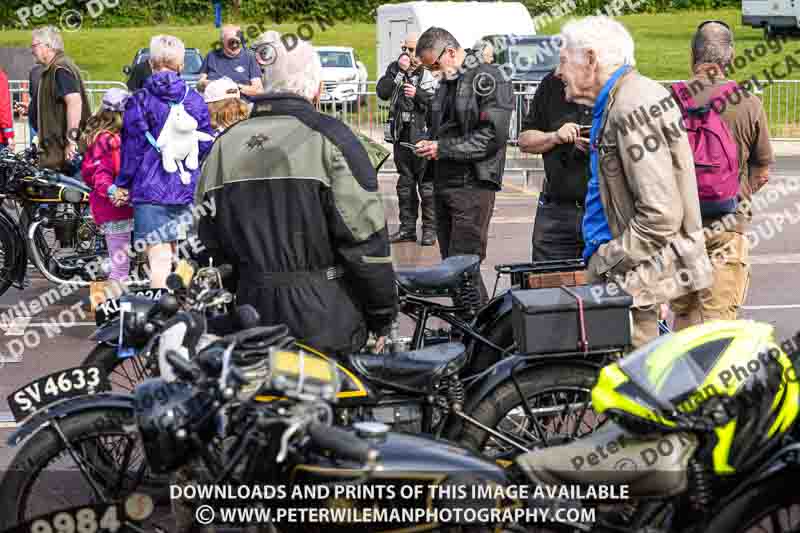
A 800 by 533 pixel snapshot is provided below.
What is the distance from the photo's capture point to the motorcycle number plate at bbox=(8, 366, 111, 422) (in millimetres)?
4578

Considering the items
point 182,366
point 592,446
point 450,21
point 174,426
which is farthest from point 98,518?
point 450,21

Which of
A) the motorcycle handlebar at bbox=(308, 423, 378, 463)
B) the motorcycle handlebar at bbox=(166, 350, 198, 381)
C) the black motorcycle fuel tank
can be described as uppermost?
the motorcycle handlebar at bbox=(166, 350, 198, 381)

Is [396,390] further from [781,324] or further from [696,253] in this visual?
[781,324]

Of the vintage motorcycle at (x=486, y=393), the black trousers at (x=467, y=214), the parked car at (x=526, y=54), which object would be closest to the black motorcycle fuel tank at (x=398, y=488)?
the vintage motorcycle at (x=486, y=393)

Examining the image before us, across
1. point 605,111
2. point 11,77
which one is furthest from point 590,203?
Answer: point 11,77

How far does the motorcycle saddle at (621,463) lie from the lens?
364cm

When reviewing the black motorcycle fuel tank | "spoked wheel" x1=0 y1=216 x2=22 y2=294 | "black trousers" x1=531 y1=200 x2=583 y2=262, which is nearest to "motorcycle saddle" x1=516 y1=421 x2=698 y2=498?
the black motorcycle fuel tank

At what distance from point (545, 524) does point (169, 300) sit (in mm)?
1543

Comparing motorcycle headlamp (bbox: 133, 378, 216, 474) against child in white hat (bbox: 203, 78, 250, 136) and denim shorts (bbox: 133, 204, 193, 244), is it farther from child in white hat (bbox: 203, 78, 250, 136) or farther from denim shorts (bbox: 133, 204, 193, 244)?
child in white hat (bbox: 203, 78, 250, 136)

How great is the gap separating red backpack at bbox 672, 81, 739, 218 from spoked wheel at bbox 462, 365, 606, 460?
1.60 meters

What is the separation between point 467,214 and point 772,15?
111 ft

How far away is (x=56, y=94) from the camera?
434 inches

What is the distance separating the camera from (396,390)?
475cm

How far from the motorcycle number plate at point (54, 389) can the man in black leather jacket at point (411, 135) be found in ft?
22.7
